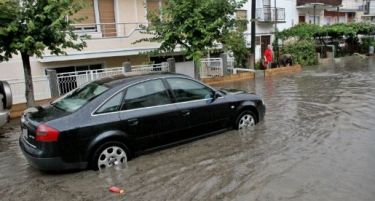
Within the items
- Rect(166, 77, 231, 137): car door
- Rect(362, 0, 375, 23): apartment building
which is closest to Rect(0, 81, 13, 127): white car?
Rect(166, 77, 231, 137): car door

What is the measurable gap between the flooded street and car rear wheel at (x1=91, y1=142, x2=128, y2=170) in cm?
16

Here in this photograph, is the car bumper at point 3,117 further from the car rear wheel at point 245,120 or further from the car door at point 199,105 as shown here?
the car rear wheel at point 245,120

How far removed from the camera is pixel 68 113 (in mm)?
5949

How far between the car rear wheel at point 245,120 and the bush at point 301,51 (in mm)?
16253

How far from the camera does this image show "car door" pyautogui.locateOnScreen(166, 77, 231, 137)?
6934mm

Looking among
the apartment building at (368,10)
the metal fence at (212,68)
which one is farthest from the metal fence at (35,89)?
the apartment building at (368,10)

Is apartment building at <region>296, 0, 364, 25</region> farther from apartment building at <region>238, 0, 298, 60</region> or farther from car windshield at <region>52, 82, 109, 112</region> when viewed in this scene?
car windshield at <region>52, 82, 109, 112</region>

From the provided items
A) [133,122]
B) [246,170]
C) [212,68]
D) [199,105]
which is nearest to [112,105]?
[133,122]

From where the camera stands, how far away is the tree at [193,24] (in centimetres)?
1394

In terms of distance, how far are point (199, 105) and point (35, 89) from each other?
320 inches

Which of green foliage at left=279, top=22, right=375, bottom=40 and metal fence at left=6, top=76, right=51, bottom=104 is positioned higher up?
green foliage at left=279, top=22, right=375, bottom=40

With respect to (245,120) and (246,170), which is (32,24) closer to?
(245,120)

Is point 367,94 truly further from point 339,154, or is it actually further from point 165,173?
point 165,173

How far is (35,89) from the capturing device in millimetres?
13164
